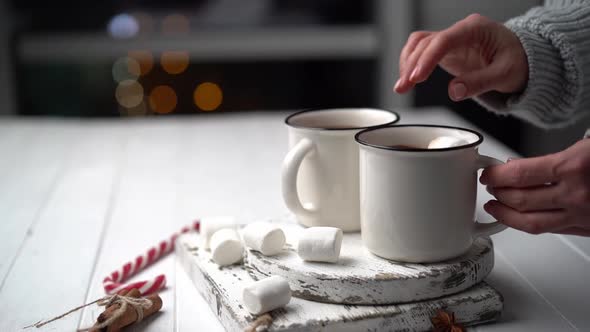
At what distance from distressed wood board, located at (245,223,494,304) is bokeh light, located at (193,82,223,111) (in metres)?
2.35

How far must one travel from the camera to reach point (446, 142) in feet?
2.62

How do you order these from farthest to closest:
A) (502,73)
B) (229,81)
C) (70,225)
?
(229,81) → (70,225) → (502,73)

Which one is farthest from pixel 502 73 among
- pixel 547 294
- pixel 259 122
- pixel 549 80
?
pixel 259 122

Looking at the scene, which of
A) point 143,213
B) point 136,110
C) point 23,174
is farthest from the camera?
point 136,110

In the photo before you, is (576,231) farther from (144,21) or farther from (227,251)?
(144,21)

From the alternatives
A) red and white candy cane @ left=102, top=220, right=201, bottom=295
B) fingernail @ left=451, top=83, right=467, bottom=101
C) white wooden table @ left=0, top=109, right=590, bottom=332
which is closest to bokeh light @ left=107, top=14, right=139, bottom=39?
white wooden table @ left=0, top=109, right=590, bottom=332

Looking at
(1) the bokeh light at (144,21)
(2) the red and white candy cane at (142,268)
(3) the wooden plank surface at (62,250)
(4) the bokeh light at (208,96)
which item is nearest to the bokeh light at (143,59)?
(1) the bokeh light at (144,21)

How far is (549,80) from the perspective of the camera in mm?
1039

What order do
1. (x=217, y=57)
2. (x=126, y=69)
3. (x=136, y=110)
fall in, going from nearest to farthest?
(x=217, y=57)
(x=126, y=69)
(x=136, y=110)

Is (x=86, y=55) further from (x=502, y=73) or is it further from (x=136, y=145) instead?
(x=502, y=73)

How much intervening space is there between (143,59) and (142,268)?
6.64 feet

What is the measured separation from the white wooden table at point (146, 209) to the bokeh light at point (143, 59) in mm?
831

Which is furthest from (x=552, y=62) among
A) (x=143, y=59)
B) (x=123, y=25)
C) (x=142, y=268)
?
(x=123, y=25)

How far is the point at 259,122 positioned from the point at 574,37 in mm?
1037
